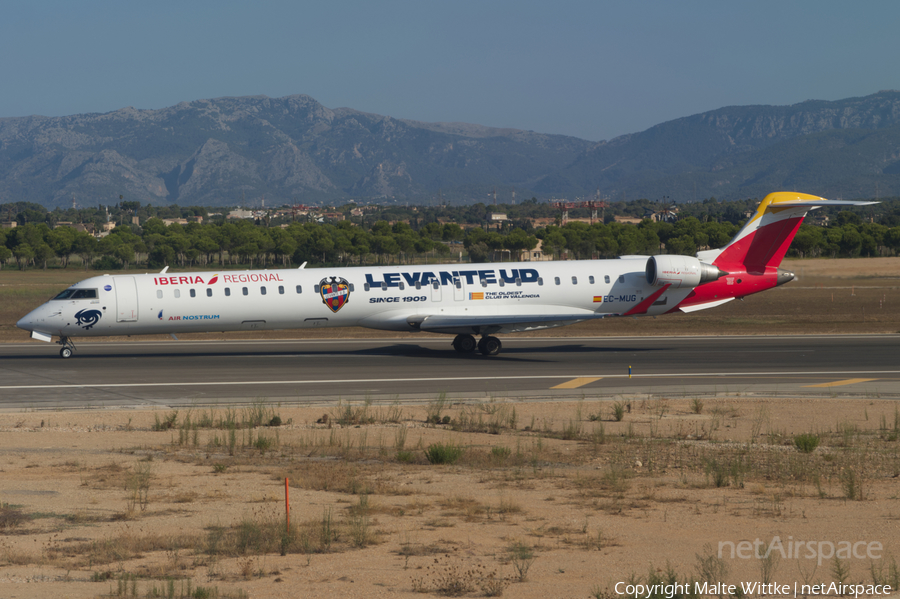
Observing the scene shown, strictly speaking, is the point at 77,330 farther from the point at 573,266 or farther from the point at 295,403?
the point at 573,266

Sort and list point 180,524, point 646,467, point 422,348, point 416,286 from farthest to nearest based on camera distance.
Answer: point 422,348 → point 416,286 → point 646,467 → point 180,524

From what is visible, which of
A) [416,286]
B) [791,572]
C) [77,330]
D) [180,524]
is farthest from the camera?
[416,286]

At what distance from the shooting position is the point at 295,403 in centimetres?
2373

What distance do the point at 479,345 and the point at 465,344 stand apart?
→ 0.81 meters

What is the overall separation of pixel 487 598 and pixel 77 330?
85.0 ft

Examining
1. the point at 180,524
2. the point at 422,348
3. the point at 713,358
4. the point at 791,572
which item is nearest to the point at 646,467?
the point at 791,572

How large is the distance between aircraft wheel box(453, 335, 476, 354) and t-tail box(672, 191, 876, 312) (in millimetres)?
8470

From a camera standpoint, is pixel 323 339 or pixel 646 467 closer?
pixel 646 467

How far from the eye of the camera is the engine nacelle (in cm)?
3447

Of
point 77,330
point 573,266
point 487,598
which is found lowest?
point 487,598

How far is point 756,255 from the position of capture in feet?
117

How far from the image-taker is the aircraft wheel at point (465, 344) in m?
34.8

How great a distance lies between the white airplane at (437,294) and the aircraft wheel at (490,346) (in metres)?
0.04

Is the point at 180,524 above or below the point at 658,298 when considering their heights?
below
